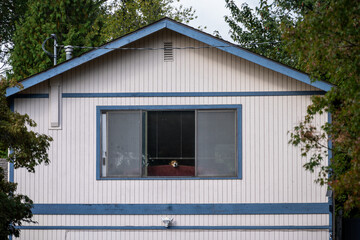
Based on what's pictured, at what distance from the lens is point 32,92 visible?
11.5 metres

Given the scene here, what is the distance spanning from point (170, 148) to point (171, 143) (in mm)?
103

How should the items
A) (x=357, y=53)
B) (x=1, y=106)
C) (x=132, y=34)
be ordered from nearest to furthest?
(x=357, y=53) → (x=1, y=106) → (x=132, y=34)

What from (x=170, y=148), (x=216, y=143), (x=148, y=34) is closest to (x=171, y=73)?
(x=148, y=34)

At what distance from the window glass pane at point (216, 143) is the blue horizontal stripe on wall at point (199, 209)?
67 cm

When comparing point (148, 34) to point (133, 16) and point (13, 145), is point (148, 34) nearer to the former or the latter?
point (13, 145)

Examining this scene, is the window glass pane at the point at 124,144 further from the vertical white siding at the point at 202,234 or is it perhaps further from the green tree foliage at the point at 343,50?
the green tree foliage at the point at 343,50

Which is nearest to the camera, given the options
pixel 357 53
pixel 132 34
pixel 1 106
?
pixel 357 53

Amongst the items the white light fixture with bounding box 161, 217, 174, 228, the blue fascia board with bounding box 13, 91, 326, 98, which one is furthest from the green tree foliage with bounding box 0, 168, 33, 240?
the white light fixture with bounding box 161, 217, 174, 228

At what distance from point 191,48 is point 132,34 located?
1209mm

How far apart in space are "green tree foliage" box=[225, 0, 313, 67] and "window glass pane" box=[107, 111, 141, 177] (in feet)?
37.1

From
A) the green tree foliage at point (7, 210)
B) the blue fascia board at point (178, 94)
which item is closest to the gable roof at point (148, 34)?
the blue fascia board at point (178, 94)

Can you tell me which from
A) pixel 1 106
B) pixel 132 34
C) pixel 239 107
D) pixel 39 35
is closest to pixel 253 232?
pixel 239 107

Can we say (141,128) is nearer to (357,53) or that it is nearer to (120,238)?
(120,238)

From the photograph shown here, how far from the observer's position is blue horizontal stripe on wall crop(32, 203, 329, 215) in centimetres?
1124
